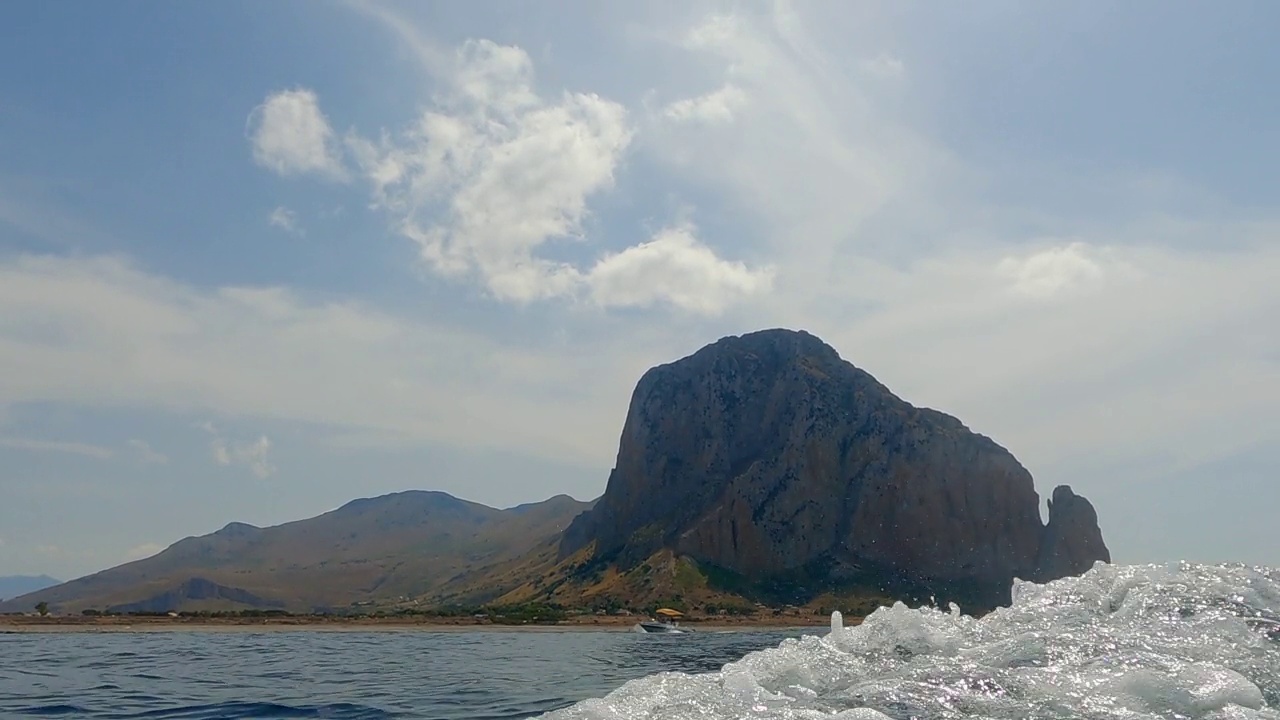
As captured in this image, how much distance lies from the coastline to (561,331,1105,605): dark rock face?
42906 millimetres

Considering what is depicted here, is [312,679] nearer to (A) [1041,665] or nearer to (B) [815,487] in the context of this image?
(A) [1041,665]

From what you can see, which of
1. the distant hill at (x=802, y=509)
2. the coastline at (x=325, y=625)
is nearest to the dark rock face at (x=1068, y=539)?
the distant hill at (x=802, y=509)

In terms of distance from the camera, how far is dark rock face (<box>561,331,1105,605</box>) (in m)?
149

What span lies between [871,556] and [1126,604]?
14121cm

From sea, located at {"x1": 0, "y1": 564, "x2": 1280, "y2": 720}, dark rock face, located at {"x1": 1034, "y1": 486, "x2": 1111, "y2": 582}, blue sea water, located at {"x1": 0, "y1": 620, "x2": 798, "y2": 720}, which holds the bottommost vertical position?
blue sea water, located at {"x1": 0, "y1": 620, "x2": 798, "y2": 720}

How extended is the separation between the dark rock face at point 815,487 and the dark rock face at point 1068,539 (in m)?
0.40

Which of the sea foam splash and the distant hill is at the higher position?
the distant hill

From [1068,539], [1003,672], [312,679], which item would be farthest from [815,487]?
[1003,672]

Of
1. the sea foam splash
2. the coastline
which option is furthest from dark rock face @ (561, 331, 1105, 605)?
the sea foam splash

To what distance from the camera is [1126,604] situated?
12773 millimetres

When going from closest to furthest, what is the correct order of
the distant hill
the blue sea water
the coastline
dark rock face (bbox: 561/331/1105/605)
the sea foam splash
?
the sea foam splash < the blue sea water < the coastline < the distant hill < dark rock face (bbox: 561/331/1105/605)

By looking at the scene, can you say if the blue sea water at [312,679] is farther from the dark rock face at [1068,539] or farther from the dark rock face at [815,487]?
the dark rock face at [1068,539]

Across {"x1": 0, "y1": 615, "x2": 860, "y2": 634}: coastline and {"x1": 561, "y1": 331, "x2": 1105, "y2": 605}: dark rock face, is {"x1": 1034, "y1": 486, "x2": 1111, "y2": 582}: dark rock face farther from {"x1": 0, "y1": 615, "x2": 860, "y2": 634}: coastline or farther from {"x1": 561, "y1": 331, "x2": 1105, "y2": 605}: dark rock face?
{"x1": 0, "y1": 615, "x2": 860, "y2": 634}: coastline

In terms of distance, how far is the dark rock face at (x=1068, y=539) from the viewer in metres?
151
